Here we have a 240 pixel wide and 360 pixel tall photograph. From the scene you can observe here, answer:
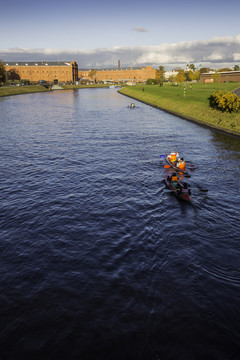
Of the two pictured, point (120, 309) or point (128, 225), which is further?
point (128, 225)

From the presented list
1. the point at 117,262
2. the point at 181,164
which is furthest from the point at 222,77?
the point at 117,262

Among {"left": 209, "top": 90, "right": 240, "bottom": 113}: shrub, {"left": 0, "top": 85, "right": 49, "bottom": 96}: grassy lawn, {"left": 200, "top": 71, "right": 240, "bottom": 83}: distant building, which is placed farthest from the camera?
{"left": 200, "top": 71, "right": 240, "bottom": 83}: distant building

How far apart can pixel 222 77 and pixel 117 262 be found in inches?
7217

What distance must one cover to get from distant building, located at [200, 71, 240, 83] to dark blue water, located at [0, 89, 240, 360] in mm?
148941

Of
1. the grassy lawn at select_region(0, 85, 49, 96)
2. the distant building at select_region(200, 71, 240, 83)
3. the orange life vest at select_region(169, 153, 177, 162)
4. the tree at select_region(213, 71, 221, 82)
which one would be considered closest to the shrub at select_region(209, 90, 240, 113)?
the orange life vest at select_region(169, 153, 177, 162)

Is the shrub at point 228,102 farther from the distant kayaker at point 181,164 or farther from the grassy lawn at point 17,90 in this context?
the grassy lawn at point 17,90

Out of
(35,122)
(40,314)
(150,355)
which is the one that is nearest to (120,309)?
(150,355)

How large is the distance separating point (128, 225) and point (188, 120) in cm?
4823

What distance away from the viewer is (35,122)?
58438 millimetres

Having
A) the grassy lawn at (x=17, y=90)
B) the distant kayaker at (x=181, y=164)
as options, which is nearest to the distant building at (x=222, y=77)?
the grassy lawn at (x=17, y=90)

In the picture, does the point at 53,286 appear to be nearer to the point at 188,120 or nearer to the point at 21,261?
the point at 21,261

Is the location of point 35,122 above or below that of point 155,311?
above

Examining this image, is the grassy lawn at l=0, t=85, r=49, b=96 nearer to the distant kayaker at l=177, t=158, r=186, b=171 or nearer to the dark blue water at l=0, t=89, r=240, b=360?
the dark blue water at l=0, t=89, r=240, b=360

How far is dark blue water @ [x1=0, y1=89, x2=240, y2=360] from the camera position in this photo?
10663 millimetres
